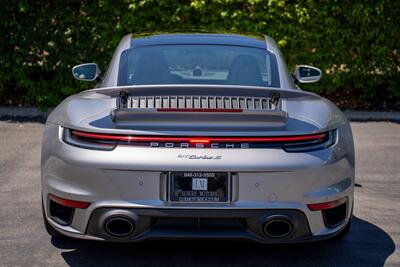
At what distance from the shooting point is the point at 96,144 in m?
4.69

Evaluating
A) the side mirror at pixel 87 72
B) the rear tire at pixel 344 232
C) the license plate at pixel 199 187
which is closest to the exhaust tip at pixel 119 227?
the license plate at pixel 199 187

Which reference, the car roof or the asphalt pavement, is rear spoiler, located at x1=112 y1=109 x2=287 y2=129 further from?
the car roof

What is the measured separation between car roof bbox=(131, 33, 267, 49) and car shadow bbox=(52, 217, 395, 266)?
61.9 inches

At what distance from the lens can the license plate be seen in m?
4.61

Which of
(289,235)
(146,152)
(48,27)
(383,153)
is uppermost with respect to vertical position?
(146,152)

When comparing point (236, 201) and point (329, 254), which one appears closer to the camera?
point (236, 201)

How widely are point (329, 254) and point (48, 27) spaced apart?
7174mm

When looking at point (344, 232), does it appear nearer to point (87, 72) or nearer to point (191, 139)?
point (191, 139)

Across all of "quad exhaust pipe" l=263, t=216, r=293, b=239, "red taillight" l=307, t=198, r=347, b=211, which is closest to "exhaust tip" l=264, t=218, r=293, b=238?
"quad exhaust pipe" l=263, t=216, r=293, b=239

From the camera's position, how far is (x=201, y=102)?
491 cm

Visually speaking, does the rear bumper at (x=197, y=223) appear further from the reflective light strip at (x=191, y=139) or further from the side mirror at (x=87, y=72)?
the side mirror at (x=87, y=72)

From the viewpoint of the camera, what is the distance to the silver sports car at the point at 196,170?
4602 millimetres

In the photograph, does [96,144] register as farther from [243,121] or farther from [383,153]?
[383,153]

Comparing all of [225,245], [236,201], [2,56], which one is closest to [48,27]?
[2,56]
